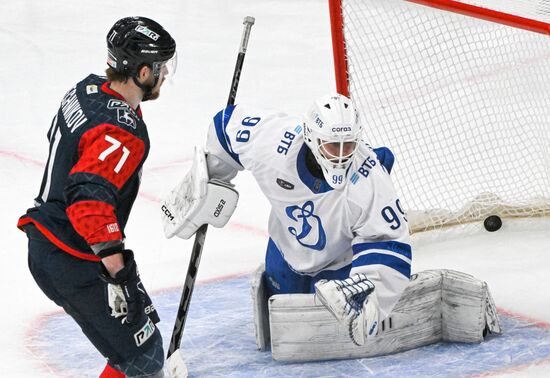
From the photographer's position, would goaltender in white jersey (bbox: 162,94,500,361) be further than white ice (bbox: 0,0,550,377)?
No

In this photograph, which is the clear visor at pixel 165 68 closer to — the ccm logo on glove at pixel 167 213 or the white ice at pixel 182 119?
the ccm logo on glove at pixel 167 213

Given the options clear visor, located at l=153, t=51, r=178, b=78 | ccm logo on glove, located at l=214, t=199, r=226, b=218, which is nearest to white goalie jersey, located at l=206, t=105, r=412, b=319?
ccm logo on glove, located at l=214, t=199, r=226, b=218

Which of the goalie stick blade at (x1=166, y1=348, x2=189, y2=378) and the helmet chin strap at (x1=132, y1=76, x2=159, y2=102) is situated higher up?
the helmet chin strap at (x1=132, y1=76, x2=159, y2=102)

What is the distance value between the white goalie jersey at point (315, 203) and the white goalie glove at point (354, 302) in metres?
0.06

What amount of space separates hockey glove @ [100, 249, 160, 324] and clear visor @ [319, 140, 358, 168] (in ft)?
2.21

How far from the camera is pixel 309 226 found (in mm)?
3826

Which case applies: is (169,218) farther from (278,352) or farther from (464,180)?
(464,180)

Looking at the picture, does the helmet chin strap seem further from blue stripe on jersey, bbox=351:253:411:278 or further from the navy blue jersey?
blue stripe on jersey, bbox=351:253:411:278

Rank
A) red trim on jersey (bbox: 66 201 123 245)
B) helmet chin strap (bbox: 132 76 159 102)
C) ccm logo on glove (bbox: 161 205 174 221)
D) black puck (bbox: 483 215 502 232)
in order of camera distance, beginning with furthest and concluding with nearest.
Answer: black puck (bbox: 483 215 502 232)
ccm logo on glove (bbox: 161 205 174 221)
helmet chin strap (bbox: 132 76 159 102)
red trim on jersey (bbox: 66 201 123 245)

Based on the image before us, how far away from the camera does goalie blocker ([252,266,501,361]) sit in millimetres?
3908

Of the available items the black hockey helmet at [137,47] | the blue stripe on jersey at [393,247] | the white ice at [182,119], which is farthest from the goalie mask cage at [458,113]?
the black hockey helmet at [137,47]

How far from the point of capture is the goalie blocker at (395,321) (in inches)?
154

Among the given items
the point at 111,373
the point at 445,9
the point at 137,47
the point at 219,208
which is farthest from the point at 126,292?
the point at 445,9

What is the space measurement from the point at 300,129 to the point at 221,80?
11.7 ft
